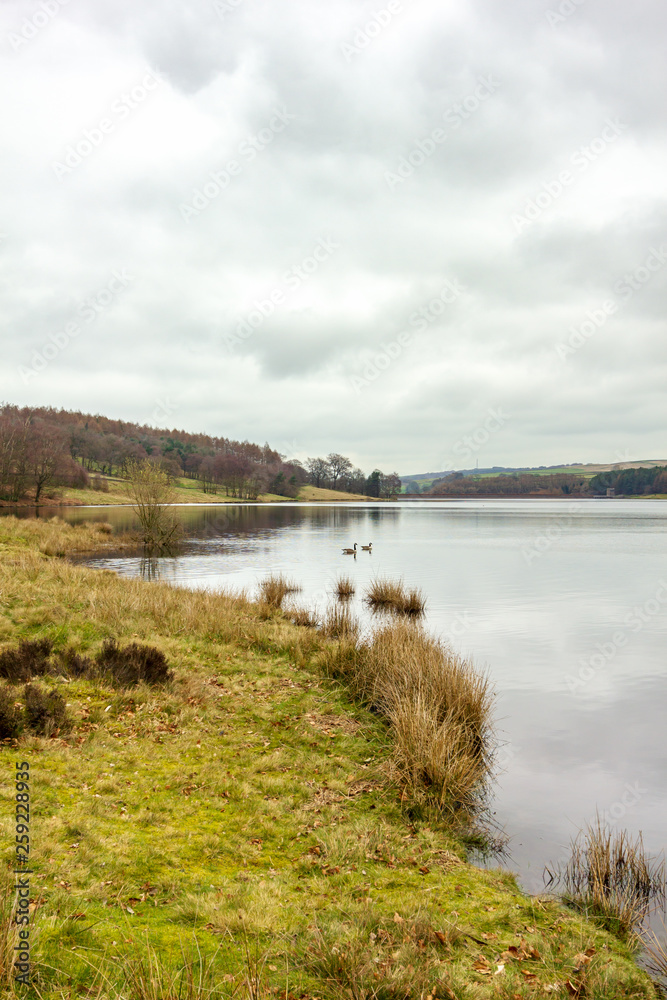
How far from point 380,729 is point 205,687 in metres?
3.18

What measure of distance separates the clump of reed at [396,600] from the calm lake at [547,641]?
89 centimetres

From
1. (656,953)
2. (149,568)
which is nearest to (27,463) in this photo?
(149,568)

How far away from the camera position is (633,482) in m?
179

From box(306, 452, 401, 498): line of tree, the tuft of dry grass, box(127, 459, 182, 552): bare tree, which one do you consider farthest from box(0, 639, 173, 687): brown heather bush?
box(306, 452, 401, 498): line of tree

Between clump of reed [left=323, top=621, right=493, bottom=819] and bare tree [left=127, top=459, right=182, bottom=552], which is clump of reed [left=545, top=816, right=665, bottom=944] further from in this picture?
bare tree [left=127, top=459, right=182, bottom=552]

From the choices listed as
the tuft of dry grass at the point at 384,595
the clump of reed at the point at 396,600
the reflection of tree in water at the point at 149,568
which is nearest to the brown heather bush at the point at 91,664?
the clump of reed at the point at 396,600

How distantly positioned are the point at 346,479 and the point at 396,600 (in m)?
168

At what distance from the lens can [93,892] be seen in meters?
4.46

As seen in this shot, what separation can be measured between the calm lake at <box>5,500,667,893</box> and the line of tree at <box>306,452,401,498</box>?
456 feet

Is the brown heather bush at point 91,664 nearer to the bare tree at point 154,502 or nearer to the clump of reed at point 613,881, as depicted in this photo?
the clump of reed at point 613,881

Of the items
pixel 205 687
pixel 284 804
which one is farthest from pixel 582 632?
pixel 284 804

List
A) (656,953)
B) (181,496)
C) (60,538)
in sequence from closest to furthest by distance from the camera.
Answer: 1. (656,953)
2. (60,538)
3. (181,496)

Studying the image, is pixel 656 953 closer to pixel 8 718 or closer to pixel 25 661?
pixel 8 718

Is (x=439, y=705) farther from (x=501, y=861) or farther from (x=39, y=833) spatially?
(x=39, y=833)
